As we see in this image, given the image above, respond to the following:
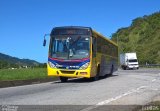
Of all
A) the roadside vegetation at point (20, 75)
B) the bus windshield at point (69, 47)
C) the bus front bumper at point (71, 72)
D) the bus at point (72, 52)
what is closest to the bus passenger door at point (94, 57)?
the bus at point (72, 52)

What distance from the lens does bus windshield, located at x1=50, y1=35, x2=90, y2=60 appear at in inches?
1057

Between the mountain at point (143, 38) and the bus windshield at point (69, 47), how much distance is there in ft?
206

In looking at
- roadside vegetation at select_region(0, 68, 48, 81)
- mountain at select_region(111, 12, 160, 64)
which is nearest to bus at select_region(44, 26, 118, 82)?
roadside vegetation at select_region(0, 68, 48, 81)

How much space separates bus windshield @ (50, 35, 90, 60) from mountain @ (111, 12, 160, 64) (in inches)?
2470

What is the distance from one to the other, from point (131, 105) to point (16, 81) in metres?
13.5

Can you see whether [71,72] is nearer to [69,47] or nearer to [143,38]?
[69,47]

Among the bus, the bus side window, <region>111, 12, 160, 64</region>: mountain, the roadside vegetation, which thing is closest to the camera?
the bus

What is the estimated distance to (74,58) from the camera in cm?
2678

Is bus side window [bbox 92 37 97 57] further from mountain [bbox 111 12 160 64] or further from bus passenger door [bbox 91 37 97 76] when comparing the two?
mountain [bbox 111 12 160 64]

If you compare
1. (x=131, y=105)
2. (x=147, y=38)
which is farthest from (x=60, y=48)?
(x=147, y=38)

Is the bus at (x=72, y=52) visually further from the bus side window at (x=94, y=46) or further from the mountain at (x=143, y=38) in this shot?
the mountain at (x=143, y=38)

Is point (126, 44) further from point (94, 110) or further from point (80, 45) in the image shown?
point (94, 110)

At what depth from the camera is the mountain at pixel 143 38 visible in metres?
92.1

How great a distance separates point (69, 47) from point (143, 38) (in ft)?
254
